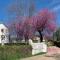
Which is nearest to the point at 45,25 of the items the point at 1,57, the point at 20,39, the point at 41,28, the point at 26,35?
the point at 41,28

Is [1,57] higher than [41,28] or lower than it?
lower

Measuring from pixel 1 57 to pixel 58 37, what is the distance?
60.7m

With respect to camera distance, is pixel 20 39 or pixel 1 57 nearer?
pixel 1 57

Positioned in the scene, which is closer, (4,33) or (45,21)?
(45,21)

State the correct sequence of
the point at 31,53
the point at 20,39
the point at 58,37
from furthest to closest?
the point at 58,37
the point at 20,39
the point at 31,53

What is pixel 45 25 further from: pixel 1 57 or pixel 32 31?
pixel 1 57

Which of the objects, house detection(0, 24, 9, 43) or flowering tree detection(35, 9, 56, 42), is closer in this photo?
flowering tree detection(35, 9, 56, 42)

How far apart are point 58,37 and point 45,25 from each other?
21.1m


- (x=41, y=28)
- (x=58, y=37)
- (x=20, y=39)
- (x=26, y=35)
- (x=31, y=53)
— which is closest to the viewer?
(x=31, y=53)

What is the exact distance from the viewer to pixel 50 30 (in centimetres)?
5238

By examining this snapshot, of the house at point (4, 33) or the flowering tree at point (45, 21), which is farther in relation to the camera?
the house at point (4, 33)

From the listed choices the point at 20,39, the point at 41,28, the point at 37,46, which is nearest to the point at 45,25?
the point at 41,28

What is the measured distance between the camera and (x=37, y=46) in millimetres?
31141

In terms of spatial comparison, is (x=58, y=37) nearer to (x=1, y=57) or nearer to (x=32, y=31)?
(x=32, y=31)
